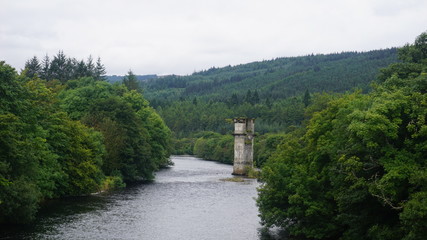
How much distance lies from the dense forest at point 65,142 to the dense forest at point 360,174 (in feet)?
61.9

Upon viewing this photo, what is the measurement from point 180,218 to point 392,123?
25.9 metres

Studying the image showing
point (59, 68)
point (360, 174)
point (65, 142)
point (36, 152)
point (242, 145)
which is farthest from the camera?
point (59, 68)

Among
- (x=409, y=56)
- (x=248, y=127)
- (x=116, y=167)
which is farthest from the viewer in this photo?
(x=248, y=127)

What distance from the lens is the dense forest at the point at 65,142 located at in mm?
38906

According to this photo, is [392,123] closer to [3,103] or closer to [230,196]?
[3,103]

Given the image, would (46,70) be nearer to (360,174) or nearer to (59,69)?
(59,69)

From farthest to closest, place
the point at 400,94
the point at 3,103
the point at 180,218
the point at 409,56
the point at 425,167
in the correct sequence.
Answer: the point at 409,56 < the point at 180,218 < the point at 3,103 < the point at 400,94 < the point at 425,167

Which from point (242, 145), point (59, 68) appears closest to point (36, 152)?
point (242, 145)

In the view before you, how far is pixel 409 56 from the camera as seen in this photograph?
183 ft

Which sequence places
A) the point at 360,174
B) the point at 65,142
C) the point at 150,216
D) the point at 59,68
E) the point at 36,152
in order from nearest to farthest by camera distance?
the point at 360,174
the point at 36,152
the point at 150,216
the point at 65,142
the point at 59,68

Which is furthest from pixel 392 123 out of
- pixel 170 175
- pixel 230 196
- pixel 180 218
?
pixel 170 175

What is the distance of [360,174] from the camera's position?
31469mm

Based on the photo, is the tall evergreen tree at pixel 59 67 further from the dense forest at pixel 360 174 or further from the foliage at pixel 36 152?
the dense forest at pixel 360 174

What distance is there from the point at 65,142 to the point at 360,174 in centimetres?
3524
